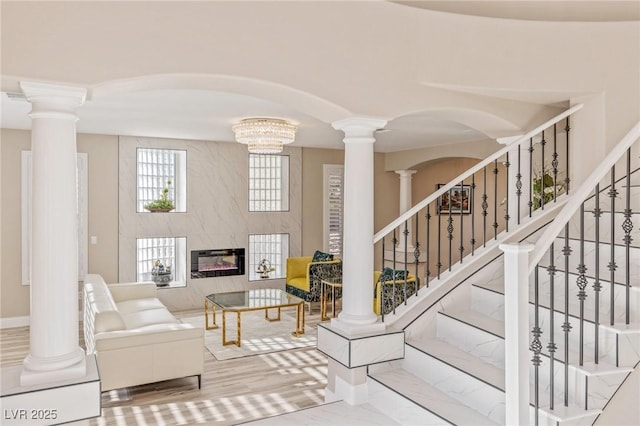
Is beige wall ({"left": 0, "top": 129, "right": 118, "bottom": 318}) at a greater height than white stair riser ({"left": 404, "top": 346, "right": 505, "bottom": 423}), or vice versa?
beige wall ({"left": 0, "top": 129, "right": 118, "bottom": 318})

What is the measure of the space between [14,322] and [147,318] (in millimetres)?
2732

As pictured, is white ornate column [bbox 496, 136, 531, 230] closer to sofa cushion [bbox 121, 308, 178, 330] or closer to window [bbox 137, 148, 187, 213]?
sofa cushion [bbox 121, 308, 178, 330]

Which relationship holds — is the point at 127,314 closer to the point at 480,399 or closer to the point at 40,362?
the point at 40,362

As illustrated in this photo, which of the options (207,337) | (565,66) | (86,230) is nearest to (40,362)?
(207,337)

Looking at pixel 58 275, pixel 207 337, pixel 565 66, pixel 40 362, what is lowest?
pixel 207 337

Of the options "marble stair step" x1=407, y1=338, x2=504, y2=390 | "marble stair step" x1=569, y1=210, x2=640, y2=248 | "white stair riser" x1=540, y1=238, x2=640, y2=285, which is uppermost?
"marble stair step" x1=569, y1=210, x2=640, y2=248

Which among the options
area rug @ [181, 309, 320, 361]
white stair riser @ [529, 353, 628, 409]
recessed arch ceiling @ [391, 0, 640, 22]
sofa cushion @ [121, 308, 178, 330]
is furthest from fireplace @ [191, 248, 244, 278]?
white stair riser @ [529, 353, 628, 409]

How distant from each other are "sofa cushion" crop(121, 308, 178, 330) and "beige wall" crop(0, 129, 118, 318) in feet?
6.52

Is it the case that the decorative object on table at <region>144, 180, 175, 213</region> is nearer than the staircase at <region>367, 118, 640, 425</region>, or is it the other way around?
the staircase at <region>367, 118, 640, 425</region>

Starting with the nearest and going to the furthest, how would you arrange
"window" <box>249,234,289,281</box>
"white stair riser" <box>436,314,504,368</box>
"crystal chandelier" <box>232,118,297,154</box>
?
"white stair riser" <box>436,314,504,368</box>
"crystal chandelier" <box>232,118,297,154</box>
"window" <box>249,234,289,281</box>

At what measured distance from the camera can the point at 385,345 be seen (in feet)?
11.2

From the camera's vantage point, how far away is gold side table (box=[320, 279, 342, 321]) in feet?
22.5

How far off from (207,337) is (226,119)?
9.19 ft

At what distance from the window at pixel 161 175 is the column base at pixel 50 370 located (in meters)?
5.06
